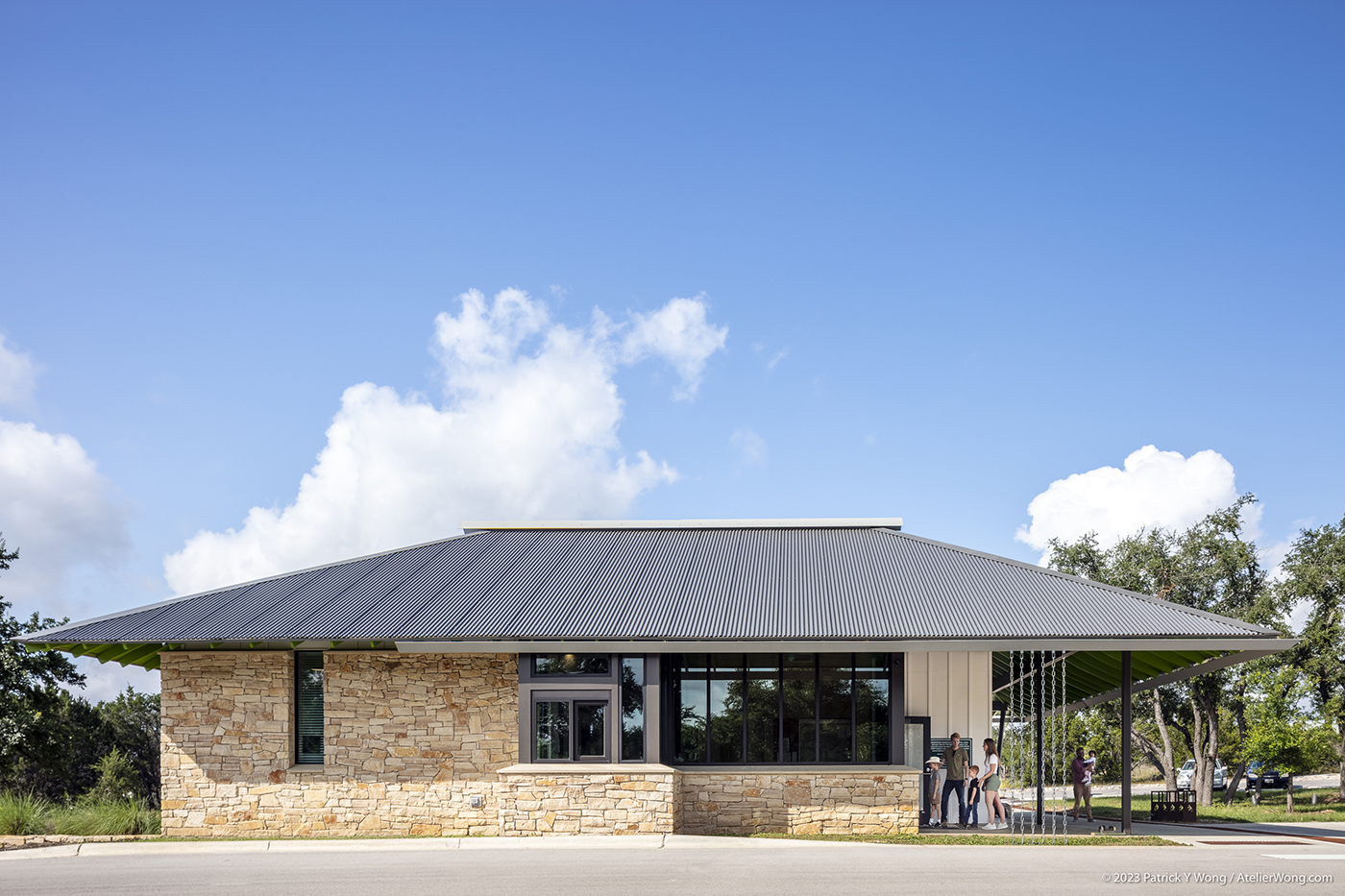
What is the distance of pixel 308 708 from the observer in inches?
777

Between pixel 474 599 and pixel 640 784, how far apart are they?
4649 millimetres

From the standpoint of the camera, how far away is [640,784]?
58.4 feet

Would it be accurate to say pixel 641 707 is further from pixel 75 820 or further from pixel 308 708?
pixel 75 820

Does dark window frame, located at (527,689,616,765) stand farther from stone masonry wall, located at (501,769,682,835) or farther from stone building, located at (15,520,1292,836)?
stone masonry wall, located at (501,769,682,835)

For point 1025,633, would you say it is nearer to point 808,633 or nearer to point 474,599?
point 808,633

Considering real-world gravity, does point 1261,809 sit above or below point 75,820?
below

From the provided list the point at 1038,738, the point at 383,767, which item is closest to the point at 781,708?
the point at 383,767

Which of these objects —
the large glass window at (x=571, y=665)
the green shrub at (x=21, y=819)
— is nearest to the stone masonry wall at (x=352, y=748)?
the large glass window at (x=571, y=665)

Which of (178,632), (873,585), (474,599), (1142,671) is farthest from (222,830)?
(1142,671)

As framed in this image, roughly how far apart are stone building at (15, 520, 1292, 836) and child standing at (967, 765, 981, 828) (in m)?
0.74

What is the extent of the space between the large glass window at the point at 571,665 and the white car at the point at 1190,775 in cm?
3202

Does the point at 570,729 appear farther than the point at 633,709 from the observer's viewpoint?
No

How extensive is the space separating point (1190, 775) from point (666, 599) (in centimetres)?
3337

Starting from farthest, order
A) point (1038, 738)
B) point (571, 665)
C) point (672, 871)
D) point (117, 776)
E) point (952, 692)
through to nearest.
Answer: point (117, 776) < point (1038, 738) < point (952, 692) < point (571, 665) < point (672, 871)
